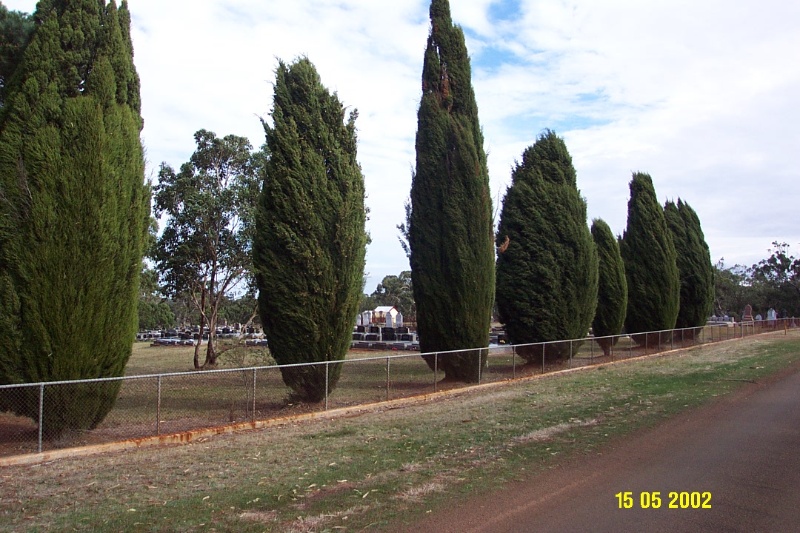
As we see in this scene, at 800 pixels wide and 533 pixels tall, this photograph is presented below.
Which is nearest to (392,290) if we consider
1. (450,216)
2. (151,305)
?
(151,305)

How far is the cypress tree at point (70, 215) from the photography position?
9.09 m

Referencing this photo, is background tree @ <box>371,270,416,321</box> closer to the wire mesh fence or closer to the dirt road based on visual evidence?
the wire mesh fence

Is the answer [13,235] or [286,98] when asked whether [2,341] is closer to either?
[13,235]

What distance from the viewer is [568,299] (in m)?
21.4

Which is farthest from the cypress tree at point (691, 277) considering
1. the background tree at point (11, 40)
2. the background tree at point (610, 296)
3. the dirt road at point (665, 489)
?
the background tree at point (11, 40)

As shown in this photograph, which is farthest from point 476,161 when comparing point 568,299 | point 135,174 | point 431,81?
point 135,174

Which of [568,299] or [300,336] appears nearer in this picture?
[300,336]

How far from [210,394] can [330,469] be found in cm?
888

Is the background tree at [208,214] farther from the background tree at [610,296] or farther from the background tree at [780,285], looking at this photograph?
the background tree at [780,285]

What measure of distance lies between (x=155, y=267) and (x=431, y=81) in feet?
47.2

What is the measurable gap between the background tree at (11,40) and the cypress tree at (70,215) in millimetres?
3484

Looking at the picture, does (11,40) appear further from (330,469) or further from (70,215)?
(330,469)

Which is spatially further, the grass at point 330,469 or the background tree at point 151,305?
Answer: the background tree at point 151,305

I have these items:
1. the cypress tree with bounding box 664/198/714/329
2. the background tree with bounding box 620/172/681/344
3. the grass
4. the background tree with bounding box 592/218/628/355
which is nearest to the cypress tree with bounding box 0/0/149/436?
the grass
